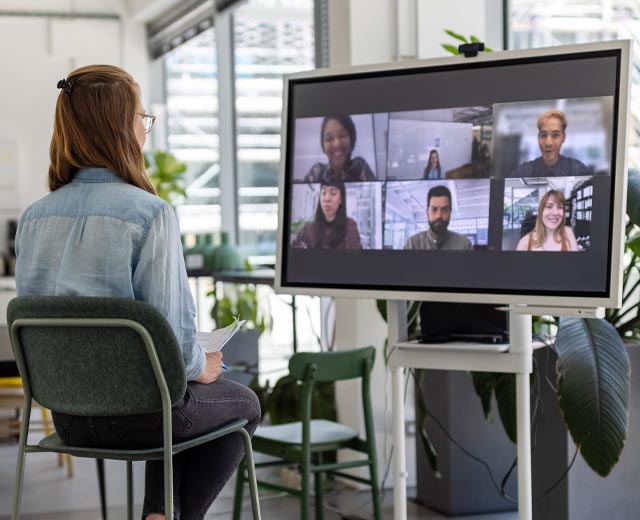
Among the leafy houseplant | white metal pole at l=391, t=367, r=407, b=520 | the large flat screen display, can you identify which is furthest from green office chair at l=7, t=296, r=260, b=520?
the leafy houseplant

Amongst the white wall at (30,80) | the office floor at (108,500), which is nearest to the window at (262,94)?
the white wall at (30,80)

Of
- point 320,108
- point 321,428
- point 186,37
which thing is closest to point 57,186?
point 320,108

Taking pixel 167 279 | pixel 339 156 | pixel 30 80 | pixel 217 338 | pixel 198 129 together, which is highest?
pixel 30 80

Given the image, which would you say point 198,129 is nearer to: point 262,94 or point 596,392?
point 262,94

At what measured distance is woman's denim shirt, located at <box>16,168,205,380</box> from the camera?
6.81 feet

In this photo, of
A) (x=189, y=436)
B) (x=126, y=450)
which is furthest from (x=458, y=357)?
(x=126, y=450)

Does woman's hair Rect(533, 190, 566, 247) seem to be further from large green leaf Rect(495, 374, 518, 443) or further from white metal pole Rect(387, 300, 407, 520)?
large green leaf Rect(495, 374, 518, 443)

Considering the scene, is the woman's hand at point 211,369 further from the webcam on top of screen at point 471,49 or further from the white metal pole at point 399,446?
the webcam on top of screen at point 471,49

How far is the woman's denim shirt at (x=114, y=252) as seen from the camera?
2.08 meters

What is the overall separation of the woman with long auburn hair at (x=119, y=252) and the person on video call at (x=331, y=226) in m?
0.60

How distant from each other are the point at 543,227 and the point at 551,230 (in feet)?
0.08

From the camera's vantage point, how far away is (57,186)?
2.25 m

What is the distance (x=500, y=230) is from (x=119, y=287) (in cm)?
96

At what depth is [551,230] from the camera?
2389 millimetres
